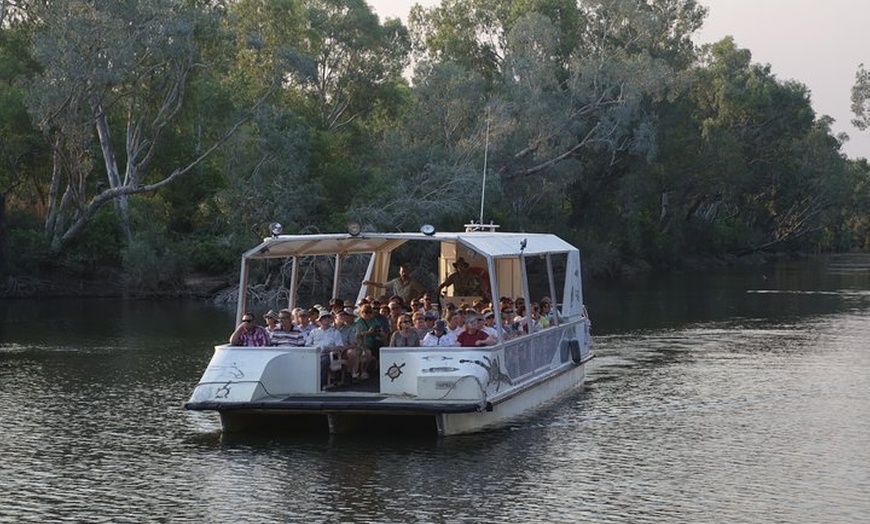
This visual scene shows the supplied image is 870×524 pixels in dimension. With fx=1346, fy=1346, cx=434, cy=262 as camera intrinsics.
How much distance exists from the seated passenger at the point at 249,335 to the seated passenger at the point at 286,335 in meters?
0.28

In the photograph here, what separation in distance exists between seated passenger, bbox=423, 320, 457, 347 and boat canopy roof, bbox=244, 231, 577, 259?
1.23m

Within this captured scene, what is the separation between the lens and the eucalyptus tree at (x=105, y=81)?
46969 mm

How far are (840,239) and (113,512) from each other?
141 m

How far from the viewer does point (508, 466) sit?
17047 mm

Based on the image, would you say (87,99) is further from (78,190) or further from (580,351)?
(580,351)

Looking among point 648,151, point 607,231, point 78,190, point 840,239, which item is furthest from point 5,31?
point 840,239

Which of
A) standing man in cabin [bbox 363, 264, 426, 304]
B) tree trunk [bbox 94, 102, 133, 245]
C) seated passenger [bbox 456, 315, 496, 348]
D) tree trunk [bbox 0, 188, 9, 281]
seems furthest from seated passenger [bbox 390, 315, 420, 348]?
tree trunk [bbox 94, 102, 133, 245]

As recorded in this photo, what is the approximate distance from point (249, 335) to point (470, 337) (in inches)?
123

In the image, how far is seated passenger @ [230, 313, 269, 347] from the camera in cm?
1900

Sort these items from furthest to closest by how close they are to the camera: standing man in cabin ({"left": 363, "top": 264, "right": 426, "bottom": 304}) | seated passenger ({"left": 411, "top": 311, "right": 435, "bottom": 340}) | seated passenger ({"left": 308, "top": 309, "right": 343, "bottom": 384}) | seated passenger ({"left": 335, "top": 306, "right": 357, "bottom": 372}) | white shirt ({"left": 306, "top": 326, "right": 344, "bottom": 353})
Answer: standing man in cabin ({"left": 363, "top": 264, "right": 426, "bottom": 304}) < seated passenger ({"left": 411, "top": 311, "right": 435, "bottom": 340}) < seated passenger ({"left": 335, "top": 306, "right": 357, "bottom": 372}) < white shirt ({"left": 306, "top": 326, "right": 344, "bottom": 353}) < seated passenger ({"left": 308, "top": 309, "right": 343, "bottom": 384})

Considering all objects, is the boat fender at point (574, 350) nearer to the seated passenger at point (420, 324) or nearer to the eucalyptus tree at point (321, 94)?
the seated passenger at point (420, 324)

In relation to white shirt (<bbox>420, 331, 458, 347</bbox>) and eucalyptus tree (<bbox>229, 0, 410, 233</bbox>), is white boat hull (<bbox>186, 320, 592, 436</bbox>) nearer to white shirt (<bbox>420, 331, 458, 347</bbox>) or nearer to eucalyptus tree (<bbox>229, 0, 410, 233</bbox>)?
white shirt (<bbox>420, 331, 458, 347</bbox>)

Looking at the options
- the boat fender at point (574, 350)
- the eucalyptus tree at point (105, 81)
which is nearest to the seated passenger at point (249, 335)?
the boat fender at point (574, 350)

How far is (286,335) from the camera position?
63.9 feet
